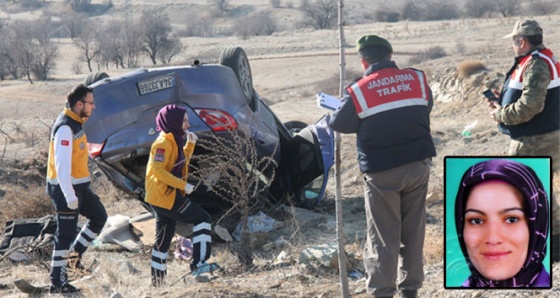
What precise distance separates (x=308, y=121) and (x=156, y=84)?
40.4 feet

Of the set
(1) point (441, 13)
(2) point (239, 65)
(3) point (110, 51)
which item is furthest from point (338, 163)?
(1) point (441, 13)

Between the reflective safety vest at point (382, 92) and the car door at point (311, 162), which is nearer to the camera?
the reflective safety vest at point (382, 92)

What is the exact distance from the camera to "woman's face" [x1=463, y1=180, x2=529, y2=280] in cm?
430

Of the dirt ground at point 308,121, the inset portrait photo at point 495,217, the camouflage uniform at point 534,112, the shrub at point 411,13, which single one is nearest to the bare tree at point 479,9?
the shrub at point 411,13

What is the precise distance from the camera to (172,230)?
7.30 meters

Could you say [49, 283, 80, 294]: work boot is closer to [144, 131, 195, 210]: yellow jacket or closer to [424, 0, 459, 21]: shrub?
[144, 131, 195, 210]: yellow jacket

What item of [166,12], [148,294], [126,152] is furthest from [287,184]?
[166,12]

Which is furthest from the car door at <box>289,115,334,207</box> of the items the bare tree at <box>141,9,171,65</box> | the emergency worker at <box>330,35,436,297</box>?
the bare tree at <box>141,9,171,65</box>

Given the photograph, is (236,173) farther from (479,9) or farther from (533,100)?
(479,9)

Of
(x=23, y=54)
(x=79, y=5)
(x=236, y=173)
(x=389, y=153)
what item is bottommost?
(x=236, y=173)

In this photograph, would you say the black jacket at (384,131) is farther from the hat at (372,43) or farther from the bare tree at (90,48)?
the bare tree at (90,48)

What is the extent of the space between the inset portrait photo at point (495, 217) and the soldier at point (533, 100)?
1.69 m

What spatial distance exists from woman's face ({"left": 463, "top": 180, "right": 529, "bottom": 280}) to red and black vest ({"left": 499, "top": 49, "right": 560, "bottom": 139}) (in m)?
2.09

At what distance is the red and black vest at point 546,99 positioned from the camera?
6199 millimetres
